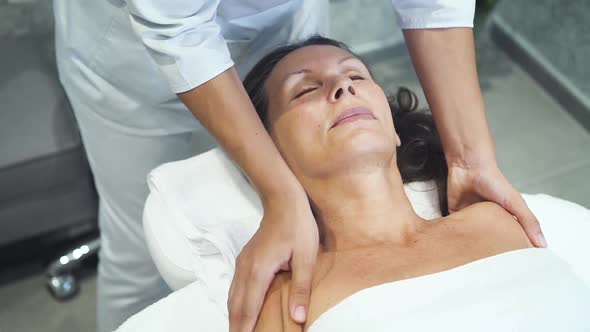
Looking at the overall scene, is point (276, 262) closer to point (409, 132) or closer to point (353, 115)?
point (353, 115)

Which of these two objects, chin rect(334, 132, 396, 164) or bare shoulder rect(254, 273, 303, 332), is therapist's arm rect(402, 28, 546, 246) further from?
bare shoulder rect(254, 273, 303, 332)

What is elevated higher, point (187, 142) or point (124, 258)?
Answer: point (187, 142)

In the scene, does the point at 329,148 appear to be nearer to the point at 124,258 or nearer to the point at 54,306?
the point at 124,258

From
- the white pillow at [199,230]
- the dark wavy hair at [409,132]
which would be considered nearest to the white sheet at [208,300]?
the white pillow at [199,230]

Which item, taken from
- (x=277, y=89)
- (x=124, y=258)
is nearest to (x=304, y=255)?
(x=277, y=89)

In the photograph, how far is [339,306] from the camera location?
92 centimetres

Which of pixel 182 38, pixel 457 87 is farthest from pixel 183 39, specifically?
pixel 457 87

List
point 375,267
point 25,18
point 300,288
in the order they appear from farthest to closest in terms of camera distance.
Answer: point 25,18 → point 375,267 → point 300,288

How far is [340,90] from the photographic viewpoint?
3.69ft

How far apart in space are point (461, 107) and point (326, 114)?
25cm

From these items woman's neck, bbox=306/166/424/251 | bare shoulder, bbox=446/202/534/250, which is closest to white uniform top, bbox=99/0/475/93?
woman's neck, bbox=306/166/424/251

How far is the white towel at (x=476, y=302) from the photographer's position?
90cm

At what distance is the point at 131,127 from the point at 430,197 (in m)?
0.62

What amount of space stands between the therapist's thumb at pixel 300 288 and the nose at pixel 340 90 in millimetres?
319
